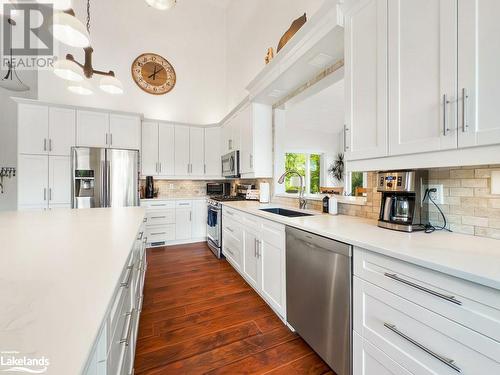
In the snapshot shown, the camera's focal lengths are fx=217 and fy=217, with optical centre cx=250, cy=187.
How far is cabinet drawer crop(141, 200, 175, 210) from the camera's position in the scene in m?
4.07

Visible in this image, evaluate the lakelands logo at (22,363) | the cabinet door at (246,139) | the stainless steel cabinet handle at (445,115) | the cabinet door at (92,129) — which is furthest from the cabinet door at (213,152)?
the lakelands logo at (22,363)

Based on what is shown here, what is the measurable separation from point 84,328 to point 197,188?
4653 millimetres

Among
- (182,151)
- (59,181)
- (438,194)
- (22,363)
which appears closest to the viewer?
A: (22,363)

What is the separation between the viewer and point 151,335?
1.74 meters

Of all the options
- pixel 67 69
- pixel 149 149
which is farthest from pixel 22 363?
pixel 149 149

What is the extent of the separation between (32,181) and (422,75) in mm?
4855

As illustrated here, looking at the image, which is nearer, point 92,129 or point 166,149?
point 92,129

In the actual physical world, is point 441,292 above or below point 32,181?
below

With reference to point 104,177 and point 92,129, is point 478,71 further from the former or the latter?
point 92,129

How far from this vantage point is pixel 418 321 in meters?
0.90

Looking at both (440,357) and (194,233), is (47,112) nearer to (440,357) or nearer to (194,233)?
(194,233)

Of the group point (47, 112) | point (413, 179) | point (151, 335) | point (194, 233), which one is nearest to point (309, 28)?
point (413, 179)

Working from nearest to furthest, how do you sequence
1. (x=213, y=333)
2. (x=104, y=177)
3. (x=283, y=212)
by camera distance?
(x=213, y=333)
(x=283, y=212)
(x=104, y=177)

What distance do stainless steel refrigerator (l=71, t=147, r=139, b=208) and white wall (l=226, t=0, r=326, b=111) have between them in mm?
2559
